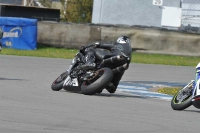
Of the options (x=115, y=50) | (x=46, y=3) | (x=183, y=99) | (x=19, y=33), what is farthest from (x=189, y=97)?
(x=46, y=3)

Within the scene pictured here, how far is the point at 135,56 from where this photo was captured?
80.6 ft

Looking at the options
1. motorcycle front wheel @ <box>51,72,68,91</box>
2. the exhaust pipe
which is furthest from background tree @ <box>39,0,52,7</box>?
the exhaust pipe

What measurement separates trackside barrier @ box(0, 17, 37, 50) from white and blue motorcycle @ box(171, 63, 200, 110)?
49.3 feet

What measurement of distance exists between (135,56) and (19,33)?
4301 millimetres

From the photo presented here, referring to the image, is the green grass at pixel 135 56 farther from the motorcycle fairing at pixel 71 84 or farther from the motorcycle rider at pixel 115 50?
the motorcycle rider at pixel 115 50

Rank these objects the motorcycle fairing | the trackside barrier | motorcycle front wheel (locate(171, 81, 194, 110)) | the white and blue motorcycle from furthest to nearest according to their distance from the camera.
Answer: the trackside barrier → the motorcycle fairing → motorcycle front wheel (locate(171, 81, 194, 110)) → the white and blue motorcycle

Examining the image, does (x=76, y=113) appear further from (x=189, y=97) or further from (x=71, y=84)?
(x=71, y=84)

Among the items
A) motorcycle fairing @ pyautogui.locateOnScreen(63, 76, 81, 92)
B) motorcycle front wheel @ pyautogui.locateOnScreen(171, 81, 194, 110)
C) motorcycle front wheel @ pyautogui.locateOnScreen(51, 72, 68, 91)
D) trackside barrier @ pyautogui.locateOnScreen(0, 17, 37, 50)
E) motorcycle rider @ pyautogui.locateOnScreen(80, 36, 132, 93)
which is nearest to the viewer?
motorcycle front wheel @ pyautogui.locateOnScreen(171, 81, 194, 110)

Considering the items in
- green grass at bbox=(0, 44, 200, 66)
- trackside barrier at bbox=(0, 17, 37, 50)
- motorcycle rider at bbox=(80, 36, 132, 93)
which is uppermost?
motorcycle rider at bbox=(80, 36, 132, 93)

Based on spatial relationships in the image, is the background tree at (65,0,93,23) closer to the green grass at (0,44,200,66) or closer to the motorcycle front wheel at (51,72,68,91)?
the green grass at (0,44,200,66)

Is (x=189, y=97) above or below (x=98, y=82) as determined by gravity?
above

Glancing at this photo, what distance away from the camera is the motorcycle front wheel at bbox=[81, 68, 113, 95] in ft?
36.6

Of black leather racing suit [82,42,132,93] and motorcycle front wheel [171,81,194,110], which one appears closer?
motorcycle front wheel [171,81,194,110]

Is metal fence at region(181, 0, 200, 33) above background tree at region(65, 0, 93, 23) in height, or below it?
above
